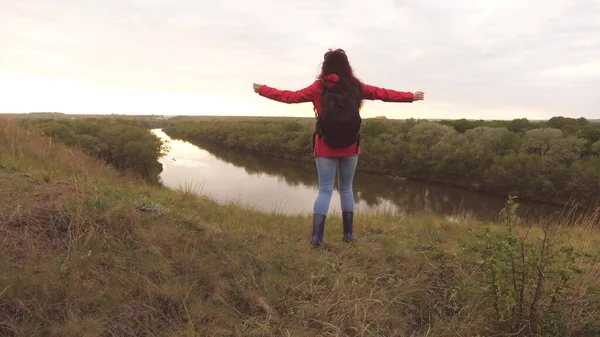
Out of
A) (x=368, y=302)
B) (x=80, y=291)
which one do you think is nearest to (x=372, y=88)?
(x=368, y=302)

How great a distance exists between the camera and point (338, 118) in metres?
3.16

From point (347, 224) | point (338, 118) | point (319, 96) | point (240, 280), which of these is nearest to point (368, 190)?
point (347, 224)

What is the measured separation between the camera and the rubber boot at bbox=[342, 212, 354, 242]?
146 inches

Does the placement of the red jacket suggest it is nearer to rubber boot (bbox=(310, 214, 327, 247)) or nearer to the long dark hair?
the long dark hair

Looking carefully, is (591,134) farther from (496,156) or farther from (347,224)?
(347,224)

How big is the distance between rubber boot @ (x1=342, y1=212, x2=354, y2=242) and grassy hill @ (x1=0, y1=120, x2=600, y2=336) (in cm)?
11

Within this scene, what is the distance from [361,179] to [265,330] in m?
41.7

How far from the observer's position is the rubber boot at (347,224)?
3713 millimetres

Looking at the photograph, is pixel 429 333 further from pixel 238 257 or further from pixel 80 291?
pixel 80 291

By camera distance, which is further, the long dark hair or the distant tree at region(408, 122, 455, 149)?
the distant tree at region(408, 122, 455, 149)

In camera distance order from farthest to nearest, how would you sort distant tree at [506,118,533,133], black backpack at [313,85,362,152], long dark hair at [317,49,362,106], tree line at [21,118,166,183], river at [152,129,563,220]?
1. distant tree at [506,118,533,133]
2. tree line at [21,118,166,183]
3. river at [152,129,563,220]
4. long dark hair at [317,49,362,106]
5. black backpack at [313,85,362,152]

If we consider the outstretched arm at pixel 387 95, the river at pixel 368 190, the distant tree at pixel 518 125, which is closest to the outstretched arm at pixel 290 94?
the outstretched arm at pixel 387 95

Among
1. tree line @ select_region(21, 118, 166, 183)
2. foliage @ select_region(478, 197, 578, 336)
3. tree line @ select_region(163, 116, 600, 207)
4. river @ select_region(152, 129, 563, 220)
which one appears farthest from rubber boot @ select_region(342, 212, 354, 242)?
tree line @ select_region(21, 118, 166, 183)

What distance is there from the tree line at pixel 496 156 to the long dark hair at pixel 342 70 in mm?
24914
